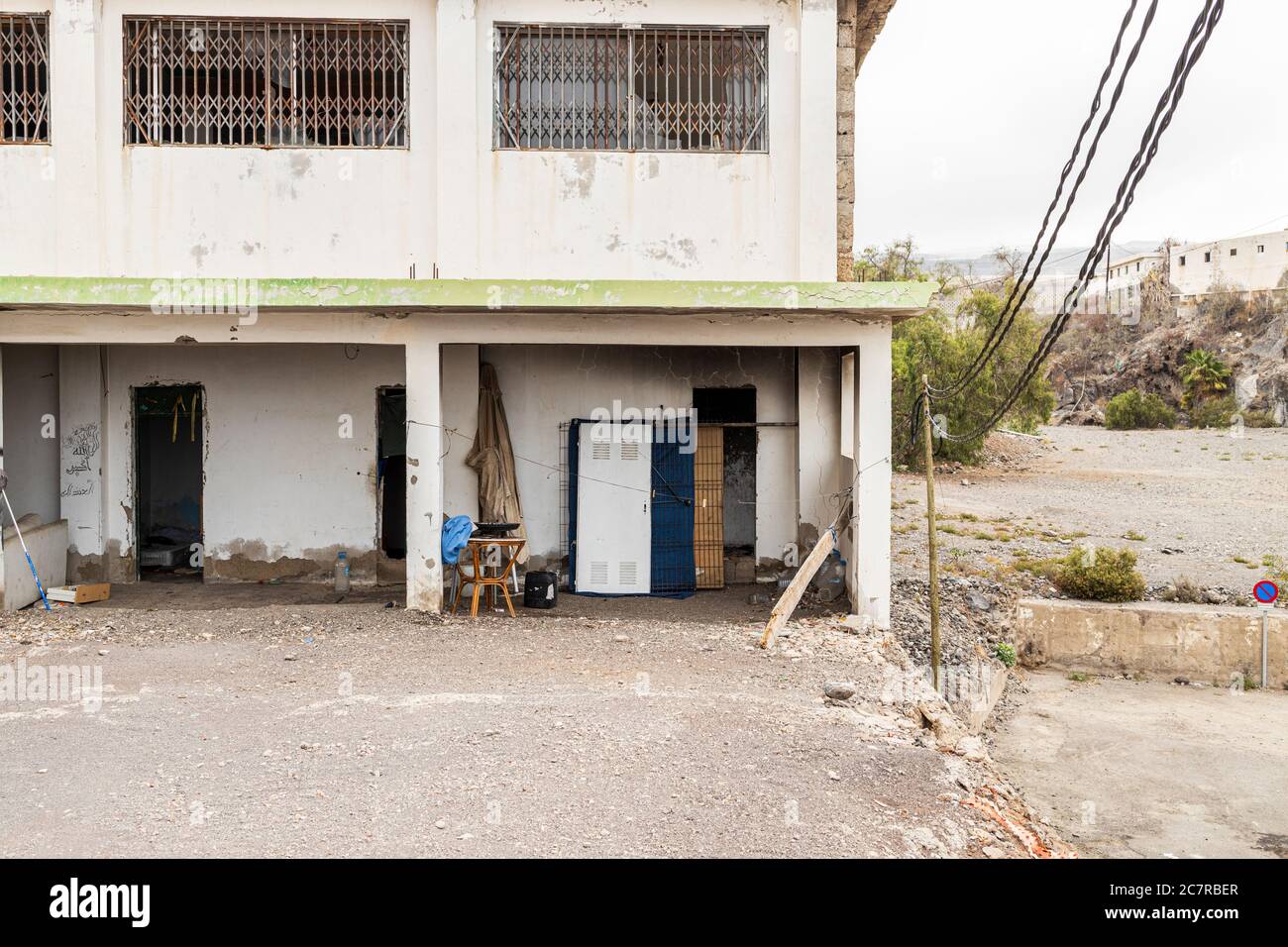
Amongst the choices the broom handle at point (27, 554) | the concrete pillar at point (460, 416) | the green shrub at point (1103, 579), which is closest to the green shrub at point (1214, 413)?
the green shrub at point (1103, 579)

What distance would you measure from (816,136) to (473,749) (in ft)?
22.8

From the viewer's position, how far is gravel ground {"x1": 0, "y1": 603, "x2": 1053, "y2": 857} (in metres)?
5.05

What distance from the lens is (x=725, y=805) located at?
214 inches

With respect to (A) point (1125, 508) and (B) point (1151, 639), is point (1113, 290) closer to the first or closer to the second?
(A) point (1125, 508)

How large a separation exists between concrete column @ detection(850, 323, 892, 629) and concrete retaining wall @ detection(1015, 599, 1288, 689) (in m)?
3.82

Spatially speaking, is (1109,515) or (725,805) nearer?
(725,805)

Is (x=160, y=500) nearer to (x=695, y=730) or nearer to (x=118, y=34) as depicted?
(x=118, y=34)

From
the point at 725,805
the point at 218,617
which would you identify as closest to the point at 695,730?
the point at 725,805

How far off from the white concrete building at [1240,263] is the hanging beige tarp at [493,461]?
56857 mm

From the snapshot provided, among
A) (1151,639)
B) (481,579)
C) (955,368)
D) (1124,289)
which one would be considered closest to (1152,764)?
(1151,639)

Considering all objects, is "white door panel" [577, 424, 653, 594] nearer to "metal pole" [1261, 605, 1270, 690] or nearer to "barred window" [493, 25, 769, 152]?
"barred window" [493, 25, 769, 152]

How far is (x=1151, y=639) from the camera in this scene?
12.9 meters
